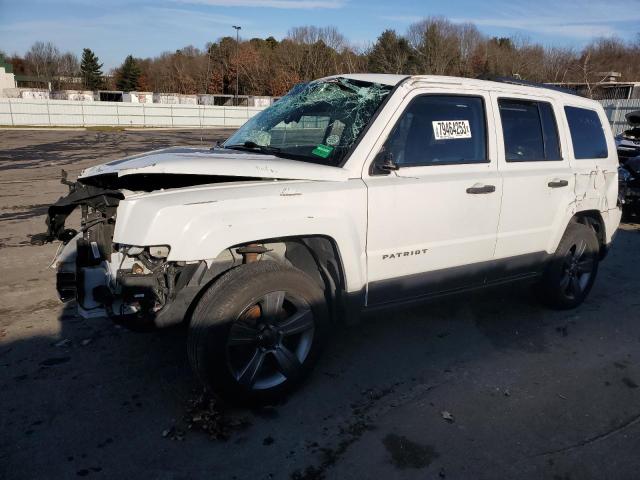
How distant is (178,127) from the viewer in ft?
127

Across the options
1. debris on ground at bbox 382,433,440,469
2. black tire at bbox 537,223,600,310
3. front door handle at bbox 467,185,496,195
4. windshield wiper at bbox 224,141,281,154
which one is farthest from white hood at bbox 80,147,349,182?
black tire at bbox 537,223,600,310

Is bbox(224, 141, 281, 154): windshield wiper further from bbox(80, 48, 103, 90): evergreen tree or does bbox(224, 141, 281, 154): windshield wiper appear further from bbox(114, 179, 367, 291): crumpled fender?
bbox(80, 48, 103, 90): evergreen tree

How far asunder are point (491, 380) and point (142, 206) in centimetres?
261

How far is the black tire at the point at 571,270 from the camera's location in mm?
4719

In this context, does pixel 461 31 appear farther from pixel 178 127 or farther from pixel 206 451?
pixel 206 451

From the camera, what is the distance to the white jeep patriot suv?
115 inches

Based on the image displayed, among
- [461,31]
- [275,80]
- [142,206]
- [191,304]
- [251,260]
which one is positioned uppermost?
[461,31]

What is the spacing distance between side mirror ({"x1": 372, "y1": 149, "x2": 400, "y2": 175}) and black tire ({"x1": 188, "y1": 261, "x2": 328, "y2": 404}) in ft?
2.79

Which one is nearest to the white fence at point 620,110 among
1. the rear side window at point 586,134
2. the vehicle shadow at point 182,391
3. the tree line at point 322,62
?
the tree line at point 322,62

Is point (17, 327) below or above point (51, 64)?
below

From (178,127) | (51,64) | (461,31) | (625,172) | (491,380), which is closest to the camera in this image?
(491,380)

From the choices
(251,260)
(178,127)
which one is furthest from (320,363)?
A: (178,127)

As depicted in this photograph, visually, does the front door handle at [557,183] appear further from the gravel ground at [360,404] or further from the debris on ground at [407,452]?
the debris on ground at [407,452]

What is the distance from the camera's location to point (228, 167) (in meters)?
3.06
